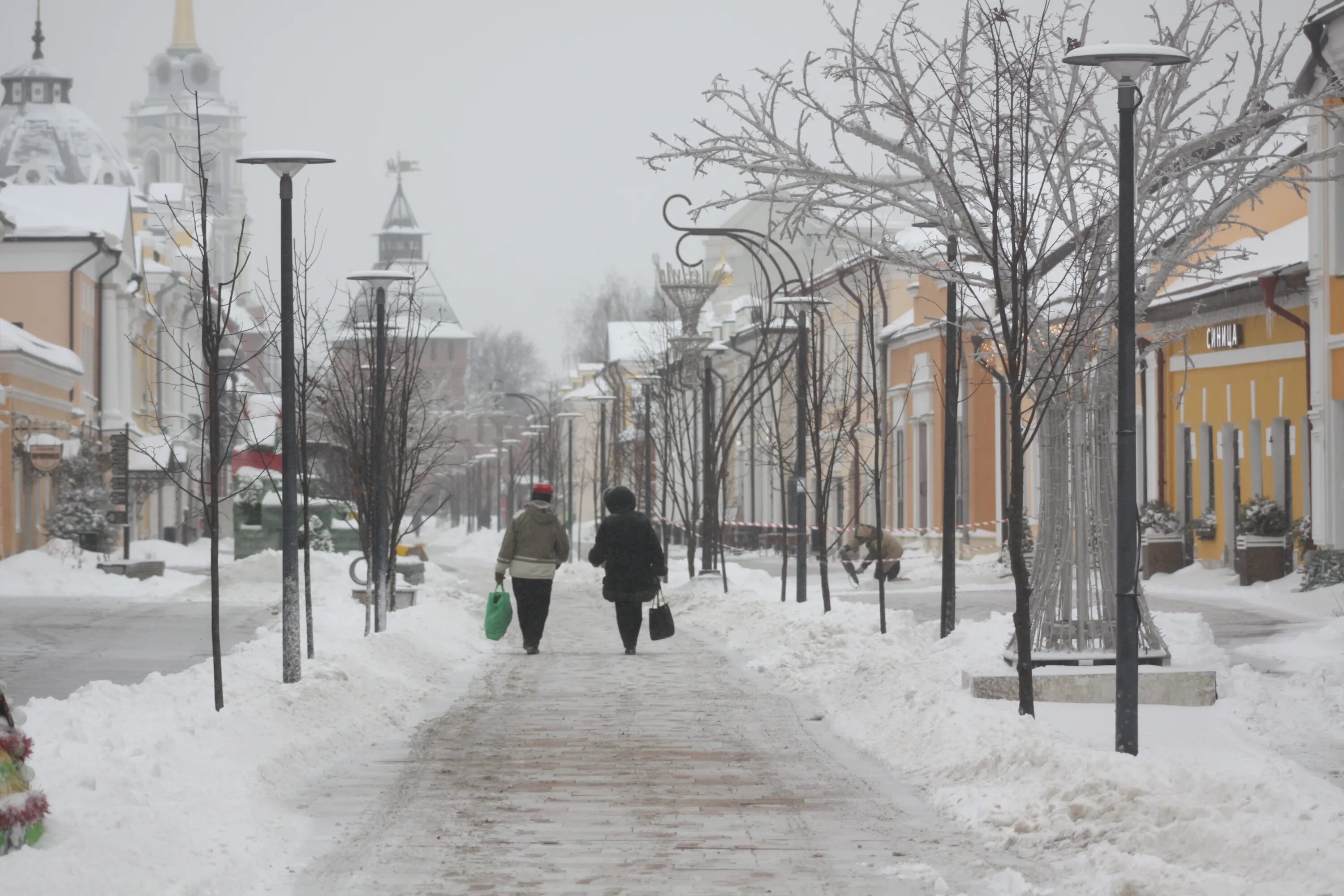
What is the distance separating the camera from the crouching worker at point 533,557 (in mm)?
18141

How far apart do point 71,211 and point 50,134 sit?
56.4 meters

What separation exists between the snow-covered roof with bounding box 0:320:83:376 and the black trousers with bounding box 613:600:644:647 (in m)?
20.8

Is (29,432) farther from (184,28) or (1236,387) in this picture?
(184,28)

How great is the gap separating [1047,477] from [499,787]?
573 centimetres

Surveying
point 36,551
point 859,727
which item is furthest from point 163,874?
point 36,551

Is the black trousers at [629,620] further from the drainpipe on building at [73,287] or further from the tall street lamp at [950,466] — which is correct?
the drainpipe on building at [73,287]

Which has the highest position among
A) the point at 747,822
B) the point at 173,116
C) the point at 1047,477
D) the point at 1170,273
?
the point at 173,116

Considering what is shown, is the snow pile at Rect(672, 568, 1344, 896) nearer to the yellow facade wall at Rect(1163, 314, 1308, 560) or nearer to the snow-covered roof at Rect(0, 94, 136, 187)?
the yellow facade wall at Rect(1163, 314, 1308, 560)

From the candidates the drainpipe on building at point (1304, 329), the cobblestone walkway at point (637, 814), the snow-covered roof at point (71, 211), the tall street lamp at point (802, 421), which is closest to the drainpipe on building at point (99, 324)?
the snow-covered roof at point (71, 211)

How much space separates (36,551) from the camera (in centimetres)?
3619

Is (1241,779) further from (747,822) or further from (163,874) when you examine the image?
(163,874)

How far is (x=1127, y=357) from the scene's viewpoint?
34.7 ft

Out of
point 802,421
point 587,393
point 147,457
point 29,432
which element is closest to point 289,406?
point 802,421

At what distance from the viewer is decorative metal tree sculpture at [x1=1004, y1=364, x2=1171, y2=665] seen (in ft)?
44.9
